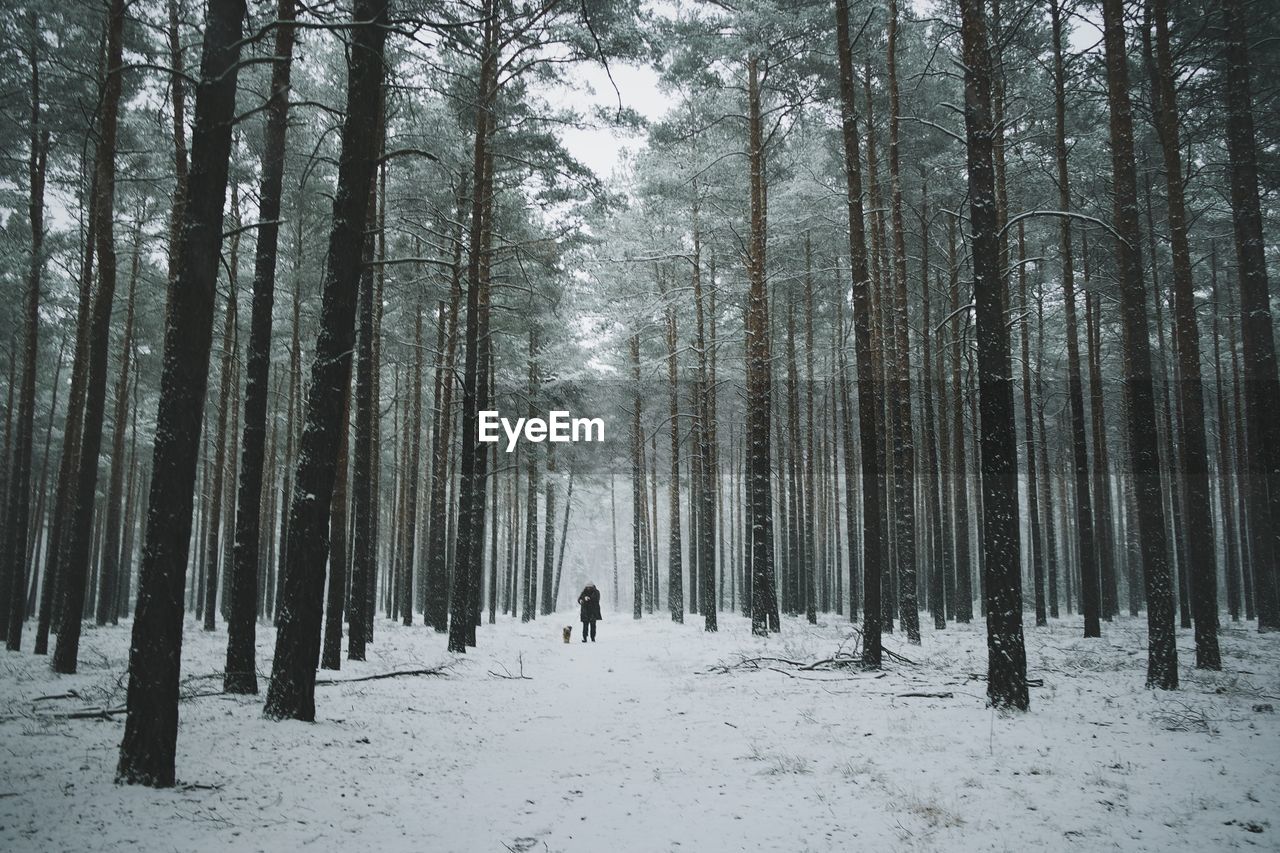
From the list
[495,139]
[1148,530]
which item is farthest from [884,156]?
[1148,530]

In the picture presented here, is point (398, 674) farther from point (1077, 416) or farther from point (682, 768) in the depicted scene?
point (1077, 416)

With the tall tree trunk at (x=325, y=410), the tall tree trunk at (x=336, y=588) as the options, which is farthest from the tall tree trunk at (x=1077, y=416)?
the tall tree trunk at (x=336, y=588)

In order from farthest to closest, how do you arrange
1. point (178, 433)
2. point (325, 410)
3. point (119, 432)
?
point (119, 432), point (325, 410), point (178, 433)

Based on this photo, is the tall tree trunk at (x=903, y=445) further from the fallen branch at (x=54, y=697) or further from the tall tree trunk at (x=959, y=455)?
the fallen branch at (x=54, y=697)

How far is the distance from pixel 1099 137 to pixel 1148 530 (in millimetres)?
14164

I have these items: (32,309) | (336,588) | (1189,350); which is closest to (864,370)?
(1189,350)

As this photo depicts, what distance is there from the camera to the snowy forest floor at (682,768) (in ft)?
14.0

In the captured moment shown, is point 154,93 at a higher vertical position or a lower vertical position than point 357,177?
higher

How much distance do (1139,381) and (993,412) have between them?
9.91 ft

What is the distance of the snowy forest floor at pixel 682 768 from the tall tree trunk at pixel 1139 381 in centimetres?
82

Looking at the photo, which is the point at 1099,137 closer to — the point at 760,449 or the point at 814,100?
the point at 814,100

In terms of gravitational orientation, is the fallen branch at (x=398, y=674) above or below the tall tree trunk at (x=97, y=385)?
below

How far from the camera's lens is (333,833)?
4289mm

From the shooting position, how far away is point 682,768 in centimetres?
606
